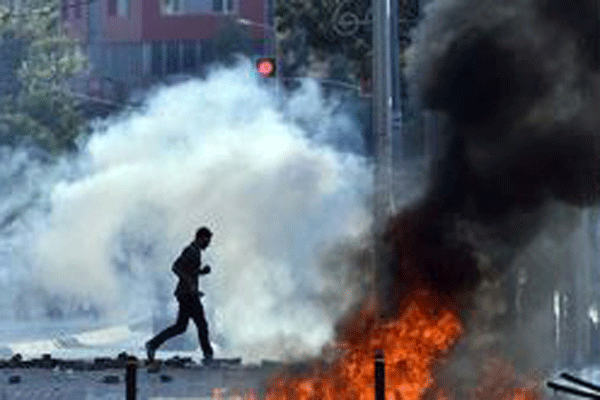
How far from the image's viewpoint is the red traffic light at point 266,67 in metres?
33.8

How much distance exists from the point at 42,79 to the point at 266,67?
163 feet

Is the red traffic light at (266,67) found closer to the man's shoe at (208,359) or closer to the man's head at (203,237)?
the man's shoe at (208,359)

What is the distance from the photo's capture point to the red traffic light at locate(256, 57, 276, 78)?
33.8 m

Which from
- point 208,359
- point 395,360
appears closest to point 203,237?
point 208,359

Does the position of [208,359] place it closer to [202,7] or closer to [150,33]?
[202,7]

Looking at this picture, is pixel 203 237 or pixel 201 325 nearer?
pixel 203 237

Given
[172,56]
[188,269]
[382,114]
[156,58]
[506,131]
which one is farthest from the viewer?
[156,58]

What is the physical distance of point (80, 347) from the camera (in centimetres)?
4741

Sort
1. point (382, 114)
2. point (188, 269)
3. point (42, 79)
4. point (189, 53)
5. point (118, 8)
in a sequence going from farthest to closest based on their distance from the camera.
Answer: point (118, 8) → point (189, 53) → point (42, 79) → point (188, 269) → point (382, 114)

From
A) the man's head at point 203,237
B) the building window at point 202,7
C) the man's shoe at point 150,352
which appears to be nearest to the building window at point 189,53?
the building window at point 202,7

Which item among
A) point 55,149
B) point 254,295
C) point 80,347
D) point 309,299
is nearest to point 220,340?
point 254,295

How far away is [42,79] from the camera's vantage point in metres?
82.9

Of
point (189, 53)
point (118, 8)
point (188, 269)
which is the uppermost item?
point (118, 8)

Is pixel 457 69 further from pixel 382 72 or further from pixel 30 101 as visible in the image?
pixel 30 101
